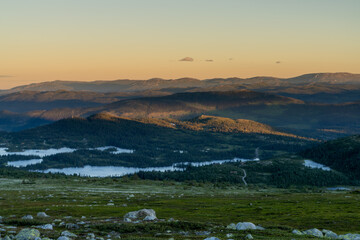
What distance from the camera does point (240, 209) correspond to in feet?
262

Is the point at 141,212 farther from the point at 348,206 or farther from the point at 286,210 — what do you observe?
the point at 348,206

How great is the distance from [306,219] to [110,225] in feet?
106

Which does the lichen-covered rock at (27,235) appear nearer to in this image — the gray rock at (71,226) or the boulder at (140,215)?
the gray rock at (71,226)

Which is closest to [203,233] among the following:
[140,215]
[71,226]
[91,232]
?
[91,232]

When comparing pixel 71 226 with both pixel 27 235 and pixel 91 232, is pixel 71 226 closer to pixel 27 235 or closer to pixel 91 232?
pixel 91 232

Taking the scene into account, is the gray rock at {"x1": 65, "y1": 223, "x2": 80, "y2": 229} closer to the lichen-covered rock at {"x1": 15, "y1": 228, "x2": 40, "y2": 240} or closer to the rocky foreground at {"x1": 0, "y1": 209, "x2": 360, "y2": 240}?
the rocky foreground at {"x1": 0, "y1": 209, "x2": 360, "y2": 240}

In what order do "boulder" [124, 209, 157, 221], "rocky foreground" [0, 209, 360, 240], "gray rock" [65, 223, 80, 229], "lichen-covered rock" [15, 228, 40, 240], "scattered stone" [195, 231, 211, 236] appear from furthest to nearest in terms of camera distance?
1. "boulder" [124, 209, 157, 221]
2. "gray rock" [65, 223, 80, 229]
3. "scattered stone" [195, 231, 211, 236]
4. "rocky foreground" [0, 209, 360, 240]
5. "lichen-covered rock" [15, 228, 40, 240]

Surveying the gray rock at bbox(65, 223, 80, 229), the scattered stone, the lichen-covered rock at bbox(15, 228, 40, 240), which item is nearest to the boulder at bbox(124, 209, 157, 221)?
the gray rock at bbox(65, 223, 80, 229)

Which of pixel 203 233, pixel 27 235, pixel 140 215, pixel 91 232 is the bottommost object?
pixel 140 215

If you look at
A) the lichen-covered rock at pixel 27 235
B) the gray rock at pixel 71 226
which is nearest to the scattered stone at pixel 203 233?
the gray rock at pixel 71 226

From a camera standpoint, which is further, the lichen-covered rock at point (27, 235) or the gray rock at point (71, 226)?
the gray rock at point (71, 226)

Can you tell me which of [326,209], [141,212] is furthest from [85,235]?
[326,209]

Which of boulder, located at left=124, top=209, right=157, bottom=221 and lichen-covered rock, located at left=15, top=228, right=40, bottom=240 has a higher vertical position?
lichen-covered rock, located at left=15, top=228, right=40, bottom=240

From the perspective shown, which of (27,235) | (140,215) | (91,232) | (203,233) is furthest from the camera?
(140,215)
